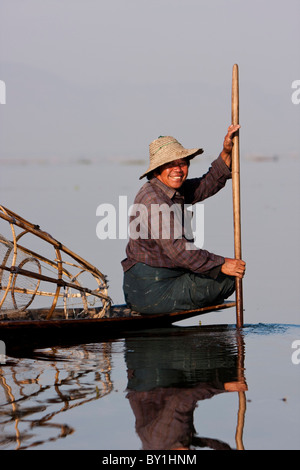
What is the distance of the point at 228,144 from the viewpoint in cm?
817

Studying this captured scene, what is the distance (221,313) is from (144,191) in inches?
77.8

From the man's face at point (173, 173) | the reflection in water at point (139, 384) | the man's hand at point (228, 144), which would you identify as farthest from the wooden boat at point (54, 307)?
the man's hand at point (228, 144)

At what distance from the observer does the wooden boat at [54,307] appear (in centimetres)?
715

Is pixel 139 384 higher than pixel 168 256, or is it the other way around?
pixel 168 256

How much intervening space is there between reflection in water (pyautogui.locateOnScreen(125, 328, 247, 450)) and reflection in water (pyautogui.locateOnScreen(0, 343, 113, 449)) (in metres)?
0.24

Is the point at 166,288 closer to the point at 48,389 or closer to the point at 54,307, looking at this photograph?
the point at 54,307

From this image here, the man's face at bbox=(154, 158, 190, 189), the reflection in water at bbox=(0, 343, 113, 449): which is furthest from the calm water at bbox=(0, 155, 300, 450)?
the man's face at bbox=(154, 158, 190, 189)

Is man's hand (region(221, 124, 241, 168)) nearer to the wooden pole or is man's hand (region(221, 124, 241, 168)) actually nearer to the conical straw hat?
the wooden pole

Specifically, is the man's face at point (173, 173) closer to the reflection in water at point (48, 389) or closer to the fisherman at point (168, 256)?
the fisherman at point (168, 256)

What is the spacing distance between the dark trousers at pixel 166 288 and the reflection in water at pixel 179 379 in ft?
0.84

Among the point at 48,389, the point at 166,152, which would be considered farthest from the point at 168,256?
the point at 48,389

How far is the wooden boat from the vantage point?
7.15 metres

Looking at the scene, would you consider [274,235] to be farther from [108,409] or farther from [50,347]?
[108,409]

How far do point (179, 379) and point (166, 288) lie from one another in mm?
1870
